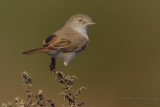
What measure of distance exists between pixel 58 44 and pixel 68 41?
11.5 inches

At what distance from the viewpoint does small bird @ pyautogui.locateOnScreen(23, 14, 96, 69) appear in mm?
6004

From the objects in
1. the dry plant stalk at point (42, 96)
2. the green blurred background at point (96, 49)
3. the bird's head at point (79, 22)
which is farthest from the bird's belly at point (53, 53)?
the green blurred background at point (96, 49)

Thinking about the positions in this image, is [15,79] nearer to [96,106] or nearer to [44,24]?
[96,106]

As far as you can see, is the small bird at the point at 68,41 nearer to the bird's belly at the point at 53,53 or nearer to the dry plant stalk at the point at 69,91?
the bird's belly at the point at 53,53

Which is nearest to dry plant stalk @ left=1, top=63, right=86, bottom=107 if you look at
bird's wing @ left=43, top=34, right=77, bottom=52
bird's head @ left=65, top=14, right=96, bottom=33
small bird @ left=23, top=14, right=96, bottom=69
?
small bird @ left=23, top=14, right=96, bottom=69

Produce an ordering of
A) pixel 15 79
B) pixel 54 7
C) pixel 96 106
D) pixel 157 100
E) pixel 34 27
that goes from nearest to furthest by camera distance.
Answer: pixel 96 106 < pixel 157 100 < pixel 15 79 < pixel 34 27 < pixel 54 7

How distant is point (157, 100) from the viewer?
8.55 metres

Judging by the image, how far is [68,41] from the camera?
6.34m

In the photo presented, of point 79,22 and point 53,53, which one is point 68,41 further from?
point 79,22

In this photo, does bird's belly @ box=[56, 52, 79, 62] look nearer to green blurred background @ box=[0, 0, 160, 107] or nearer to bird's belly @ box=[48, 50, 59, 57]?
bird's belly @ box=[48, 50, 59, 57]

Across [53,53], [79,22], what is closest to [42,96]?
[53,53]

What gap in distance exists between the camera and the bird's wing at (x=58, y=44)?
6.02 m

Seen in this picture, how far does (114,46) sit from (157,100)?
2966mm

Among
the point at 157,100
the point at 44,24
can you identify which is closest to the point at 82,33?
the point at 157,100
